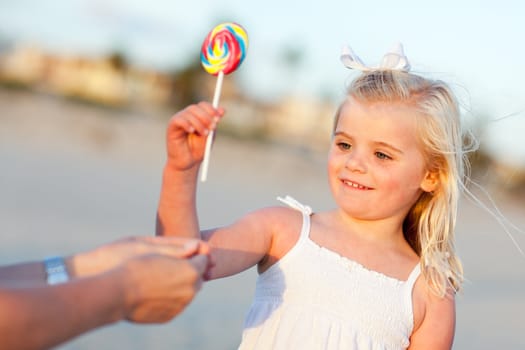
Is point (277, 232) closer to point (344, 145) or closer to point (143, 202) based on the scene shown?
point (344, 145)

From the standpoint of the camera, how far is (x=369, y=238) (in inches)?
131

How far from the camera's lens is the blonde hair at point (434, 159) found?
10.9 ft

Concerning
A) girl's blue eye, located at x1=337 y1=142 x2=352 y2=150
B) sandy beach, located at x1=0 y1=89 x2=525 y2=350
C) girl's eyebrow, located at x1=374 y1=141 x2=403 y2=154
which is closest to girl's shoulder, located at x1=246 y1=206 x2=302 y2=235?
girl's blue eye, located at x1=337 y1=142 x2=352 y2=150

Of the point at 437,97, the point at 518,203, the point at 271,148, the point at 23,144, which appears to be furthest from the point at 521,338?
the point at 518,203

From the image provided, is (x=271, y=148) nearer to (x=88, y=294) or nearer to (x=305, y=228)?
(x=305, y=228)

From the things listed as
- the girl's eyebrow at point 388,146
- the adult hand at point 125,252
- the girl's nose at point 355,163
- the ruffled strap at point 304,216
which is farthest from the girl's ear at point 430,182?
the adult hand at point 125,252

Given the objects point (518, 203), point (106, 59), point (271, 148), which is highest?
point (106, 59)

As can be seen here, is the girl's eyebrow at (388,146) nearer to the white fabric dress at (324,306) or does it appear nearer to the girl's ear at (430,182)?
the girl's ear at (430,182)

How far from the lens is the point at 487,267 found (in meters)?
13.9

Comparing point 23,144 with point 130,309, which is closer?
point 130,309

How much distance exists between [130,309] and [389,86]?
1669mm

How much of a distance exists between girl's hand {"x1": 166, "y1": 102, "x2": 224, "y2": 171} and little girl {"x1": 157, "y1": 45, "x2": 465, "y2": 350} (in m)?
0.09

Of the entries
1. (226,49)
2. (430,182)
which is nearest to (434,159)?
(430,182)

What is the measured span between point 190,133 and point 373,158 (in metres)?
0.83
